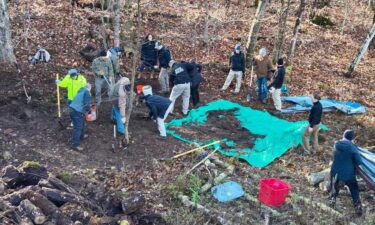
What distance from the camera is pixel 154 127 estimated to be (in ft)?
36.8

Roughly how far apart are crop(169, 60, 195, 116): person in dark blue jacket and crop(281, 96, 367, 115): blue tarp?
297cm

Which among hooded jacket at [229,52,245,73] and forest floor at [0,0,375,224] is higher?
hooded jacket at [229,52,245,73]

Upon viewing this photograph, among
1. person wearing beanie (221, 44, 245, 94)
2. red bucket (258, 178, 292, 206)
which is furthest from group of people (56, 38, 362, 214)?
red bucket (258, 178, 292, 206)

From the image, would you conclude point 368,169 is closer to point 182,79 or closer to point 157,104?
point 157,104

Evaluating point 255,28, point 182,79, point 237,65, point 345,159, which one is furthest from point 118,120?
point 255,28

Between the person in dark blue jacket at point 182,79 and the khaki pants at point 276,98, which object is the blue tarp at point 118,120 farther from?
the khaki pants at point 276,98

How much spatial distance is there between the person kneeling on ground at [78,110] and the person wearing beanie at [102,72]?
157cm

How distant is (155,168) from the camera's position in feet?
31.0

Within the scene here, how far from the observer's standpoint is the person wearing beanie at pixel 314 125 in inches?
400

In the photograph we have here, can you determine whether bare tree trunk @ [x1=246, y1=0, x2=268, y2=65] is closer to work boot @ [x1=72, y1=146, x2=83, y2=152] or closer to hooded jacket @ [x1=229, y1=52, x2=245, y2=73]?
hooded jacket @ [x1=229, y1=52, x2=245, y2=73]

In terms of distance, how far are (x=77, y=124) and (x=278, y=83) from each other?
19.3 feet

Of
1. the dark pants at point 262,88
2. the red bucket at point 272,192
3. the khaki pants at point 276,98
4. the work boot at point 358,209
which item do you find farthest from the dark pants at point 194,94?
the work boot at point 358,209

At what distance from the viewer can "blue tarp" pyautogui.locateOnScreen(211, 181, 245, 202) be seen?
856 cm

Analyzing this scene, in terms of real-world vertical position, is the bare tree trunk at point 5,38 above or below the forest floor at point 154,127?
above
